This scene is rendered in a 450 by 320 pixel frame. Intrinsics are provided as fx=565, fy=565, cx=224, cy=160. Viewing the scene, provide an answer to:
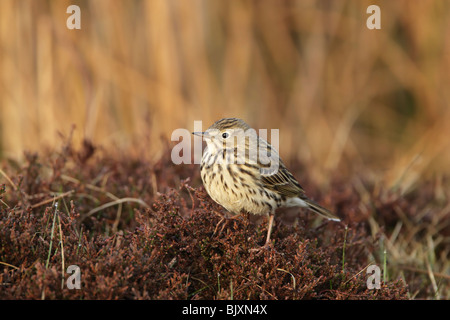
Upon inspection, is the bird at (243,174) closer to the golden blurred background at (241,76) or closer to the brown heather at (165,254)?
the brown heather at (165,254)

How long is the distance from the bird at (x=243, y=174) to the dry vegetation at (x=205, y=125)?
5.2 inches

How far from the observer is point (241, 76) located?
7.92 meters

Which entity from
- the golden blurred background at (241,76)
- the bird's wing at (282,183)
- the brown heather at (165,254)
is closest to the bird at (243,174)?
the bird's wing at (282,183)

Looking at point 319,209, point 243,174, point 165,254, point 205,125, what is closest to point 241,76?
point 205,125

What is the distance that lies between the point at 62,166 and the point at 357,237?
2357 mm

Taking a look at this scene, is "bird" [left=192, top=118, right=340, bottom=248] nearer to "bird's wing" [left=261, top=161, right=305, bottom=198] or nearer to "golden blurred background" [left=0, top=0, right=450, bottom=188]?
"bird's wing" [left=261, top=161, right=305, bottom=198]

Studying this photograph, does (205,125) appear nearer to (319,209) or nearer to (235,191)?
(319,209)

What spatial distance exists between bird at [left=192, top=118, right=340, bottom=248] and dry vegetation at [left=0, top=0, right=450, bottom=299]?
0.13 metres

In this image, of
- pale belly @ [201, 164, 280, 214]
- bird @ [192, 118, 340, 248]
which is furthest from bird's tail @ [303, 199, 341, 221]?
pale belly @ [201, 164, 280, 214]

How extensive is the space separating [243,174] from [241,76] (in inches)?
174

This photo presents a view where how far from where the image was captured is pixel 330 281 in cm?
320

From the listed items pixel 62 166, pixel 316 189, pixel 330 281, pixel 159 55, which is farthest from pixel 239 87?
Result: pixel 330 281
